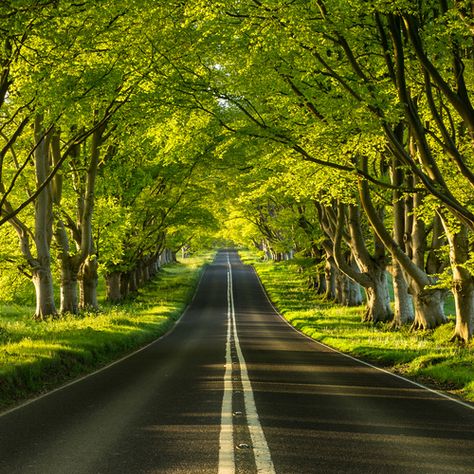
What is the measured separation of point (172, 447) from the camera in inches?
234

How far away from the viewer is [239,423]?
704cm

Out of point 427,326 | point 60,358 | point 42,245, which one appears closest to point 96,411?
point 60,358

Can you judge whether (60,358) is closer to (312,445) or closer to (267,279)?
(312,445)

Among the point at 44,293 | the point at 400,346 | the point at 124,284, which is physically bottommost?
the point at 400,346

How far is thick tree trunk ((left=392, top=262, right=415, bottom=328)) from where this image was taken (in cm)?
2200

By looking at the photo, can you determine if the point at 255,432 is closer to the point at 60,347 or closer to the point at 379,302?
the point at 60,347

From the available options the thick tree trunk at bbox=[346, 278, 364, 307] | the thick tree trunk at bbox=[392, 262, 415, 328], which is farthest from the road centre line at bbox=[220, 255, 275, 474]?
the thick tree trunk at bbox=[346, 278, 364, 307]

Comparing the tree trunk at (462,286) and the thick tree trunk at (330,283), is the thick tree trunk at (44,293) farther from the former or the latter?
the thick tree trunk at (330,283)

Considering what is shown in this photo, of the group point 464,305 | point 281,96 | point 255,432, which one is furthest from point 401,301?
point 255,432

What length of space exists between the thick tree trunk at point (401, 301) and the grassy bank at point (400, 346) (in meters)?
0.68

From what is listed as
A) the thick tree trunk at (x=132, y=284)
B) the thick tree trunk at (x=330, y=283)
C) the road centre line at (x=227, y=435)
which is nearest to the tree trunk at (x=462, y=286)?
the road centre line at (x=227, y=435)

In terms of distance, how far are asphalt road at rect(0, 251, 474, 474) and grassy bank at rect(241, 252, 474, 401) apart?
118cm

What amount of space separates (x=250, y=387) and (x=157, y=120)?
28.7ft

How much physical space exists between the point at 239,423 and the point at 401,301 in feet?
55.3
